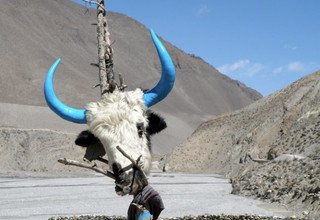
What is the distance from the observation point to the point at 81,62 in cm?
15550

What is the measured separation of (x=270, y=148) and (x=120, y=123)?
35.6 m

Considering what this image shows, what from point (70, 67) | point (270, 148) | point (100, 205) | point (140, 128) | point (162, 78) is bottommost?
point (100, 205)

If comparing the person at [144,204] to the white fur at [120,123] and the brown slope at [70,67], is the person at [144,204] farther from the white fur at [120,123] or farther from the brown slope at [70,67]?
the brown slope at [70,67]

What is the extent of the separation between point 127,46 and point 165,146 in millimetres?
80381

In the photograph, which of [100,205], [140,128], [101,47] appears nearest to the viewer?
[140,128]

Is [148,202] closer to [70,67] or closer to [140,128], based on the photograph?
[140,128]

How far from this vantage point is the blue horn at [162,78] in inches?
199

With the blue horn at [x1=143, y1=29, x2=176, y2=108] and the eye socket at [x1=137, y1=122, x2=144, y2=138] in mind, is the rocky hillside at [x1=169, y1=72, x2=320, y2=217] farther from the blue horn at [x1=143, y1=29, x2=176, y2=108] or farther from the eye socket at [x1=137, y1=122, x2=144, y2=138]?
the eye socket at [x1=137, y1=122, x2=144, y2=138]

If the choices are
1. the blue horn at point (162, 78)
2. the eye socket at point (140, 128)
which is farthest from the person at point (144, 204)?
the blue horn at point (162, 78)

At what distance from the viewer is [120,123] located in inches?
196

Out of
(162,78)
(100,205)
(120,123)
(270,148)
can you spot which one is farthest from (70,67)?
(120,123)

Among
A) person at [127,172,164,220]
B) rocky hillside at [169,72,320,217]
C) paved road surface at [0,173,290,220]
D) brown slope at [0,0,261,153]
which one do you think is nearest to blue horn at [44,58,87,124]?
person at [127,172,164,220]

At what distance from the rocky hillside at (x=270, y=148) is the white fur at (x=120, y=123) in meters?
11.9

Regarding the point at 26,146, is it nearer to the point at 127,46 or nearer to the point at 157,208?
the point at 157,208
